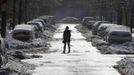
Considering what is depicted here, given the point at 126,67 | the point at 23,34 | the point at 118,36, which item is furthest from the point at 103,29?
the point at 126,67

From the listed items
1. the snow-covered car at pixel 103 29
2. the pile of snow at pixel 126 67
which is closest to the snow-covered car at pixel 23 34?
the snow-covered car at pixel 103 29

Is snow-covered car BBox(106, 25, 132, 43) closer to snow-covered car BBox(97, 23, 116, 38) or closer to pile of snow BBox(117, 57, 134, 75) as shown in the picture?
snow-covered car BBox(97, 23, 116, 38)

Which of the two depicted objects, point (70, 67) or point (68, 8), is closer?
point (70, 67)

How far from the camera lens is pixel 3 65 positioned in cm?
1966

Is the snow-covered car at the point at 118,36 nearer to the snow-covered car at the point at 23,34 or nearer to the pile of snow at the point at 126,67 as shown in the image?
the snow-covered car at the point at 23,34

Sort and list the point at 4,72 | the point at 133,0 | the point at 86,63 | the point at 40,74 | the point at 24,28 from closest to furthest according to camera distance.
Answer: the point at 4,72 < the point at 40,74 < the point at 86,63 < the point at 24,28 < the point at 133,0

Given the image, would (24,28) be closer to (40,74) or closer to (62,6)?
(40,74)

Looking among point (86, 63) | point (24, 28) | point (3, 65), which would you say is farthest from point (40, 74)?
point (24, 28)

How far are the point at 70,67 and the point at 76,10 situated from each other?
106 metres

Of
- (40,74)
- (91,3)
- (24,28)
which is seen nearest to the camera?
(40,74)

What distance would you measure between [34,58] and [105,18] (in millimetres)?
66662

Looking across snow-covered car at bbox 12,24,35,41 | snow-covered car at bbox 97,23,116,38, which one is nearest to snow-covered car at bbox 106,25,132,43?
snow-covered car at bbox 97,23,116,38

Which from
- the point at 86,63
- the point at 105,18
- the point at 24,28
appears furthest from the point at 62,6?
the point at 86,63

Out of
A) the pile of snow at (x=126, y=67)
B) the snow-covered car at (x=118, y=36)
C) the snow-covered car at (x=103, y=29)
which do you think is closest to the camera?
the pile of snow at (x=126, y=67)
